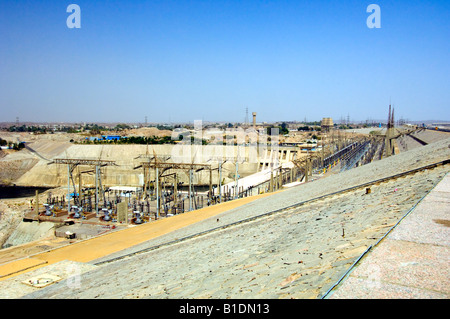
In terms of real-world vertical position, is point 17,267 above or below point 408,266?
below

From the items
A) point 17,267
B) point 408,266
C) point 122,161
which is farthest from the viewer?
point 122,161

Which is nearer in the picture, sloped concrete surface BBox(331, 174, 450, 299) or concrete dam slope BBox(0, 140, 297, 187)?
sloped concrete surface BBox(331, 174, 450, 299)

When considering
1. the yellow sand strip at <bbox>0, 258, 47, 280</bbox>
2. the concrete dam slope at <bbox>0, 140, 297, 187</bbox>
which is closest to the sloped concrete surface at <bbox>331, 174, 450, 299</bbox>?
the yellow sand strip at <bbox>0, 258, 47, 280</bbox>

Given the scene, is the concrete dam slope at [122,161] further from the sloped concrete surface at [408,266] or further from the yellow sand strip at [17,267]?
the sloped concrete surface at [408,266]

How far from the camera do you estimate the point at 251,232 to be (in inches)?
271

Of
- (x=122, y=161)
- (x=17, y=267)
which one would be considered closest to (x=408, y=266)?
(x=17, y=267)

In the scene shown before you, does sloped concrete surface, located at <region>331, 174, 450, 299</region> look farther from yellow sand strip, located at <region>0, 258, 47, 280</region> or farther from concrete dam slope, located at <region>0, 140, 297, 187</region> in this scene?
concrete dam slope, located at <region>0, 140, 297, 187</region>

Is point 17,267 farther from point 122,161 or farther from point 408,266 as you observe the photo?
point 122,161

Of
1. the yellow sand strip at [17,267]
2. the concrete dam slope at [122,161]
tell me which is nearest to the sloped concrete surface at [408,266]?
the yellow sand strip at [17,267]

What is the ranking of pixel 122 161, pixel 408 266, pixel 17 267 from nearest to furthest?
pixel 408 266, pixel 17 267, pixel 122 161
